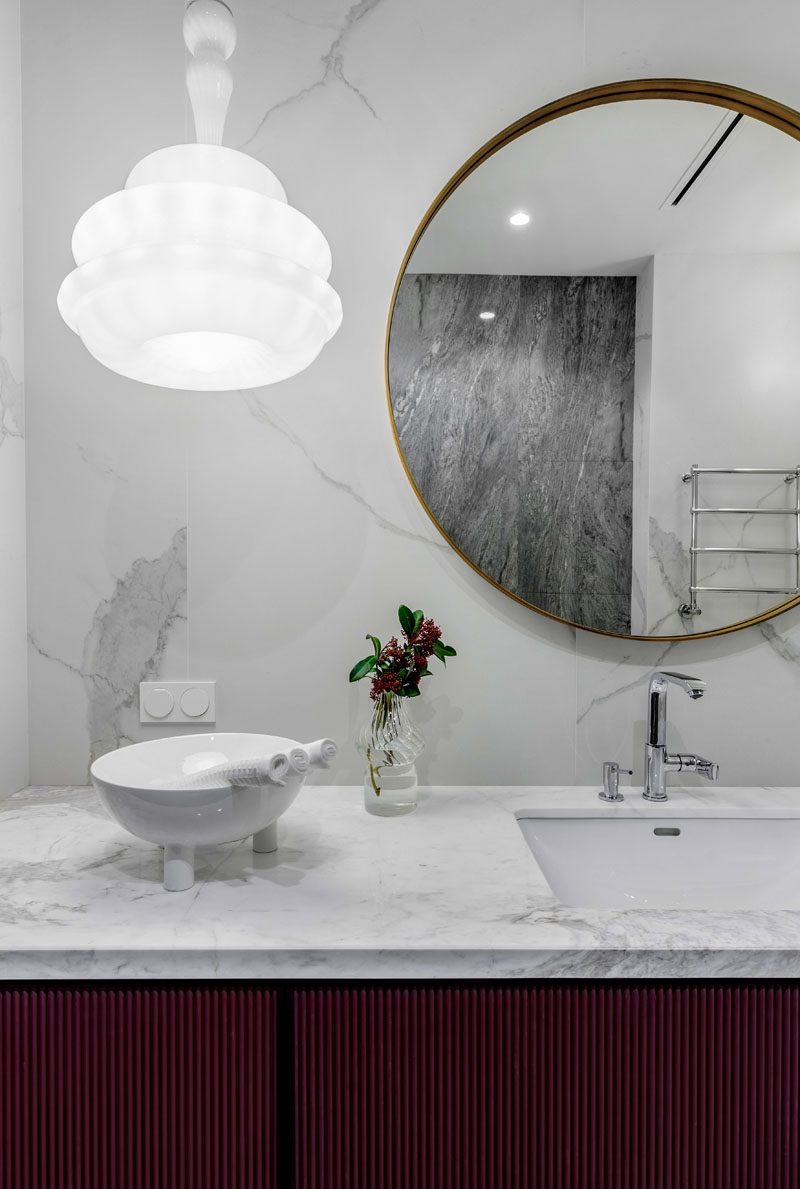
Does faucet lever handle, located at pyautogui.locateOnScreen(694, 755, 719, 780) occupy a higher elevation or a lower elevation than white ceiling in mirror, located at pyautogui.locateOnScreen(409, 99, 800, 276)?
lower

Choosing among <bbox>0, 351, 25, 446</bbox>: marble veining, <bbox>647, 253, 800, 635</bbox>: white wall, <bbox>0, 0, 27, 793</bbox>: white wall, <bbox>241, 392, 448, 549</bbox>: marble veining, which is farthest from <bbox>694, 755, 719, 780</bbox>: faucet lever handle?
<bbox>0, 351, 25, 446</bbox>: marble veining

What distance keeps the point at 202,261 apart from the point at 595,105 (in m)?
0.84

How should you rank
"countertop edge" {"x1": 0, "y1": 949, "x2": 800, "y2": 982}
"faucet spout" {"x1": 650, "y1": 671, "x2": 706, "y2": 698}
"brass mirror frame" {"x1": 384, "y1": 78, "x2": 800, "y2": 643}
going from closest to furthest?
"countertop edge" {"x1": 0, "y1": 949, "x2": 800, "y2": 982}, "faucet spout" {"x1": 650, "y1": 671, "x2": 706, "y2": 698}, "brass mirror frame" {"x1": 384, "y1": 78, "x2": 800, "y2": 643}

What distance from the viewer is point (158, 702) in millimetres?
1275

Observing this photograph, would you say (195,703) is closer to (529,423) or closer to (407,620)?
(407,620)

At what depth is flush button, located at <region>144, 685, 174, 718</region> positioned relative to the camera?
1274mm

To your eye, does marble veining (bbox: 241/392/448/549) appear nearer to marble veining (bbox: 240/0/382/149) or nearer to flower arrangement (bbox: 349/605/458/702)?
flower arrangement (bbox: 349/605/458/702)

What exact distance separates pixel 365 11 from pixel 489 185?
1.24 feet

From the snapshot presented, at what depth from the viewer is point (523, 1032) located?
746mm

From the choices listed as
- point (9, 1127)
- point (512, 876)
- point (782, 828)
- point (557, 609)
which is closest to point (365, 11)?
point (557, 609)

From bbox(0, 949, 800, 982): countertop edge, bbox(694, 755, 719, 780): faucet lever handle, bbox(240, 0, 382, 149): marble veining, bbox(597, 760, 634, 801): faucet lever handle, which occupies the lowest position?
bbox(0, 949, 800, 982): countertop edge

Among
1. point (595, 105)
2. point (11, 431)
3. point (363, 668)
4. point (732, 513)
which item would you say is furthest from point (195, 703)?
point (595, 105)

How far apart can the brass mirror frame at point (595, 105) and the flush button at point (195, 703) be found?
52 centimetres

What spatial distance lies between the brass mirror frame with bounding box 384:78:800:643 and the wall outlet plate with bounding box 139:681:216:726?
1.71 feet
